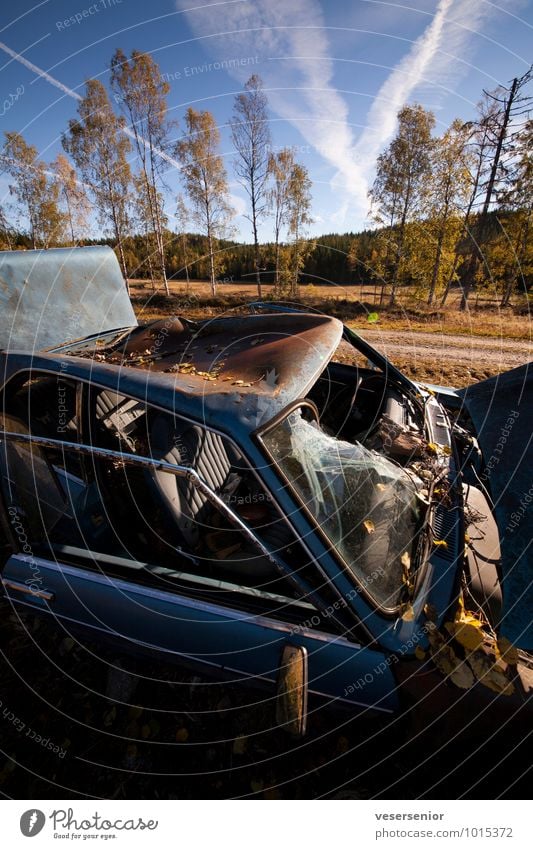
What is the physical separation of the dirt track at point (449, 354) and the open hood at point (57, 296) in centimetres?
674

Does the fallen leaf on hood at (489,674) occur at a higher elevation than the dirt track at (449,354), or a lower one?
higher

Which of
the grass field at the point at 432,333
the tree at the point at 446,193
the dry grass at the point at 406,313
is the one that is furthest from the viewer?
the tree at the point at 446,193

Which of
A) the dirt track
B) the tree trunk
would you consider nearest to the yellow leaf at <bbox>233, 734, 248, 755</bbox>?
the dirt track

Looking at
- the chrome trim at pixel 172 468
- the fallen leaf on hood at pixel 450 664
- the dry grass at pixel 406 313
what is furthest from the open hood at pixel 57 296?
the dry grass at pixel 406 313

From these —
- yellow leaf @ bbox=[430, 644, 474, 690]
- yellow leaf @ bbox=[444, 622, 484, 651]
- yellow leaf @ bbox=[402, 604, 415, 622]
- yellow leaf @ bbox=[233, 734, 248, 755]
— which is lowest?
yellow leaf @ bbox=[233, 734, 248, 755]

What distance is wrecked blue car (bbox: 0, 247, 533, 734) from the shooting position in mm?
1708

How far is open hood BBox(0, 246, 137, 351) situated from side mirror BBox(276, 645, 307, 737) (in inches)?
136

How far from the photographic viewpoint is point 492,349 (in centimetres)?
1177

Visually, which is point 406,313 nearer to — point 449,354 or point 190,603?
point 449,354

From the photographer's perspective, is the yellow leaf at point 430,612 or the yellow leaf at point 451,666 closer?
the yellow leaf at point 451,666

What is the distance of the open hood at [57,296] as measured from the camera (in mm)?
3336

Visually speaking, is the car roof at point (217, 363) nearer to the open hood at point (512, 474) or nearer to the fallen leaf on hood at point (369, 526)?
the fallen leaf on hood at point (369, 526)

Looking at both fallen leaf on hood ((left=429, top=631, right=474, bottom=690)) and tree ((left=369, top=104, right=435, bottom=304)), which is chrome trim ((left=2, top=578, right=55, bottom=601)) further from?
tree ((left=369, top=104, right=435, bottom=304))

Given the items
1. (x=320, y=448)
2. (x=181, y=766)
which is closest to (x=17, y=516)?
(x=181, y=766)
